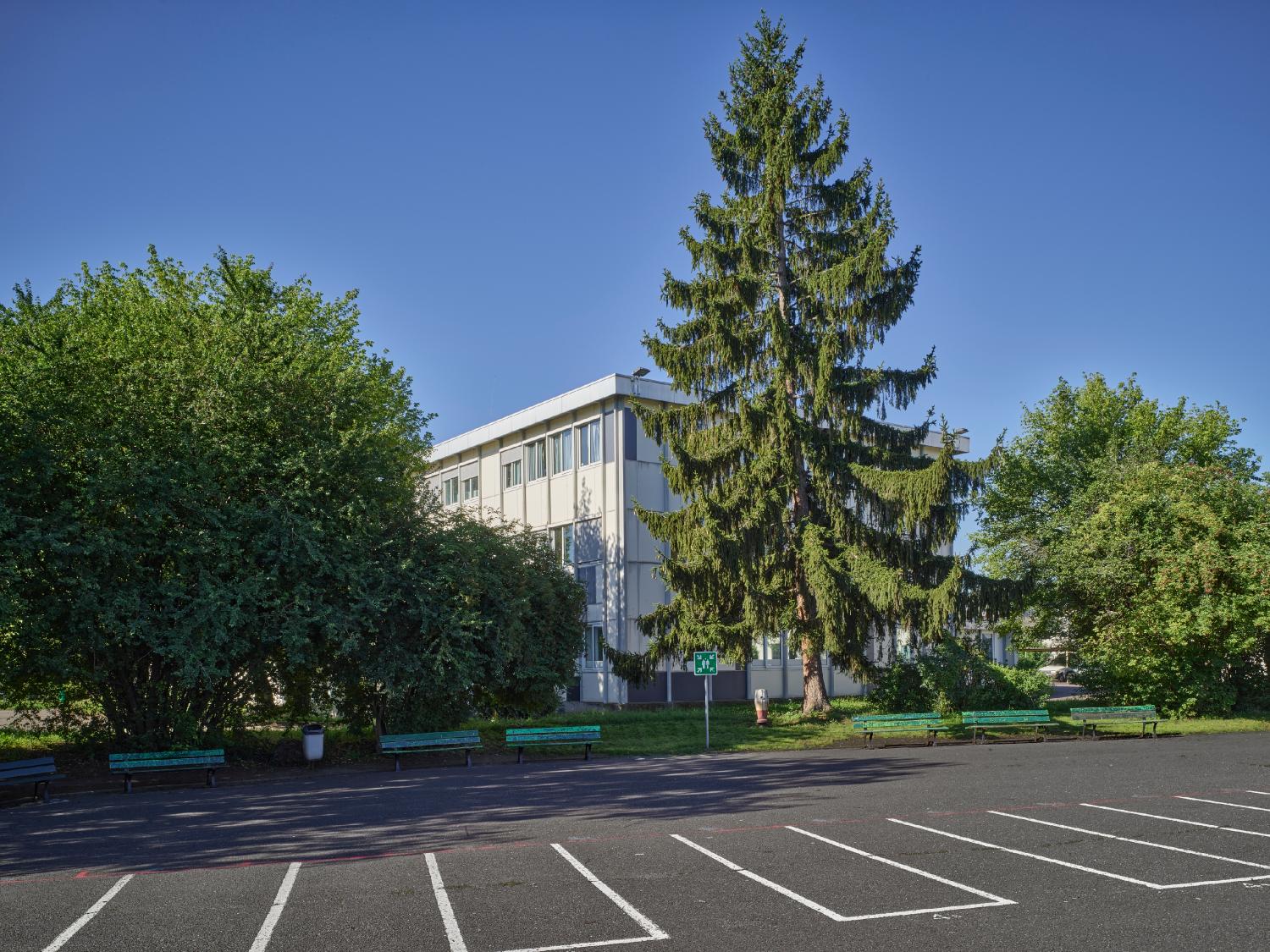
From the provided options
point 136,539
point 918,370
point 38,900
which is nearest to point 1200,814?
point 38,900

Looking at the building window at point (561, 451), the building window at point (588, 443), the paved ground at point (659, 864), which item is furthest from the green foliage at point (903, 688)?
the building window at point (561, 451)

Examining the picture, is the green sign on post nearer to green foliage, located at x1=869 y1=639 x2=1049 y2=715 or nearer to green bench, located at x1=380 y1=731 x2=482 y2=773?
green bench, located at x1=380 y1=731 x2=482 y2=773

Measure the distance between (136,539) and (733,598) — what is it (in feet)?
46.7

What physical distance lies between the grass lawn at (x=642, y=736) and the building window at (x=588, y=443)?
31.8ft

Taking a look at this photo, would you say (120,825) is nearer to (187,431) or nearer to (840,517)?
(187,431)

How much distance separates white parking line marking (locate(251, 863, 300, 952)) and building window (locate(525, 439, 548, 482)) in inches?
1132

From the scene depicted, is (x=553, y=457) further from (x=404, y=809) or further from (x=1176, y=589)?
(x=404, y=809)

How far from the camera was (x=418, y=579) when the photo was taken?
21.1 metres

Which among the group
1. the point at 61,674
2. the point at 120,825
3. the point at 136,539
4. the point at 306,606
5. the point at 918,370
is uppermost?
the point at 918,370

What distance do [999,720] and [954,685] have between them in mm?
2770

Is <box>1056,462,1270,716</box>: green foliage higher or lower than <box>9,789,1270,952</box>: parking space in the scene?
higher

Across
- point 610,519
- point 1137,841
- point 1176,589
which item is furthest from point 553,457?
point 1137,841

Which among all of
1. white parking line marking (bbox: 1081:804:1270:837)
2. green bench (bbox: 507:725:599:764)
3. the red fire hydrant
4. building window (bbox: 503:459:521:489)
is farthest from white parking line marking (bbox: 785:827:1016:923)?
building window (bbox: 503:459:521:489)

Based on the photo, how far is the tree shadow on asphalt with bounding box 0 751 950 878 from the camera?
11.5 meters
